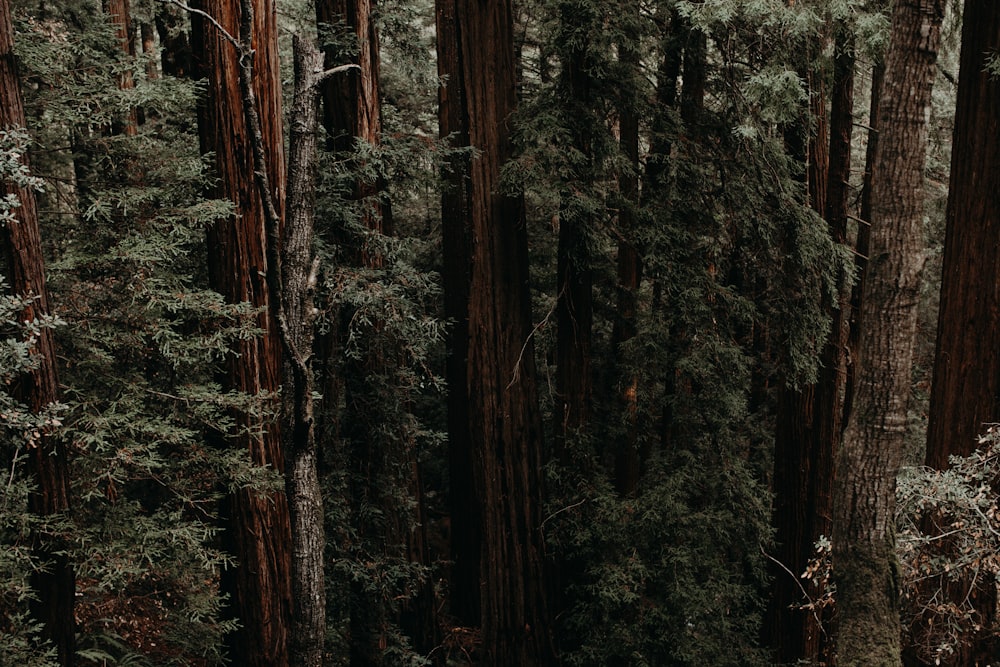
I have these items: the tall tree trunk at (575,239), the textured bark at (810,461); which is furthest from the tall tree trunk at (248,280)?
the textured bark at (810,461)

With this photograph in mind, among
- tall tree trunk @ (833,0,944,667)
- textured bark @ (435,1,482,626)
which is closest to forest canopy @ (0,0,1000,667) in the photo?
tall tree trunk @ (833,0,944,667)

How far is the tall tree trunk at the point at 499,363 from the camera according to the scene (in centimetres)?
894

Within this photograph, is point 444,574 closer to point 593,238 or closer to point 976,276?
point 593,238

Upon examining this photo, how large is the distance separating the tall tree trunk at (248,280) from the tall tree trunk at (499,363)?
252 cm

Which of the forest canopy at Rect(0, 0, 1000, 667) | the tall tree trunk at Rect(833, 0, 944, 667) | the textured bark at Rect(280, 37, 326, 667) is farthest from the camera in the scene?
the forest canopy at Rect(0, 0, 1000, 667)

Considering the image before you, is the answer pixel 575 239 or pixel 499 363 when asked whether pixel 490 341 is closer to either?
pixel 499 363

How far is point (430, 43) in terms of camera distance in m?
15.0

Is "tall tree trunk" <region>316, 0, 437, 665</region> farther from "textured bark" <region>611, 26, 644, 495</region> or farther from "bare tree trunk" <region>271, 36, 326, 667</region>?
"textured bark" <region>611, 26, 644, 495</region>

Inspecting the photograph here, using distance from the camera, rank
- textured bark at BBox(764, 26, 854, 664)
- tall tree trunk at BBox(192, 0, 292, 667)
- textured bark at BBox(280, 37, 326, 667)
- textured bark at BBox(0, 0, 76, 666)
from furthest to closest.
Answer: textured bark at BBox(764, 26, 854, 664)
tall tree trunk at BBox(192, 0, 292, 667)
textured bark at BBox(0, 0, 76, 666)
textured bark at BBox(280, 37, 326, 667)

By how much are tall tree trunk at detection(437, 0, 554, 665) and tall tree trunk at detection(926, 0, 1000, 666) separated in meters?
4.26

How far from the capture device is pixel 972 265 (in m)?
7.07

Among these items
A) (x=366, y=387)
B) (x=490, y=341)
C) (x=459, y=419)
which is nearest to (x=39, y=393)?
(x=366, y=387)

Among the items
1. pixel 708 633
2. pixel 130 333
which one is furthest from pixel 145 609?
pixel 708 633

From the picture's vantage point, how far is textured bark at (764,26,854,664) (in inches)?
403
